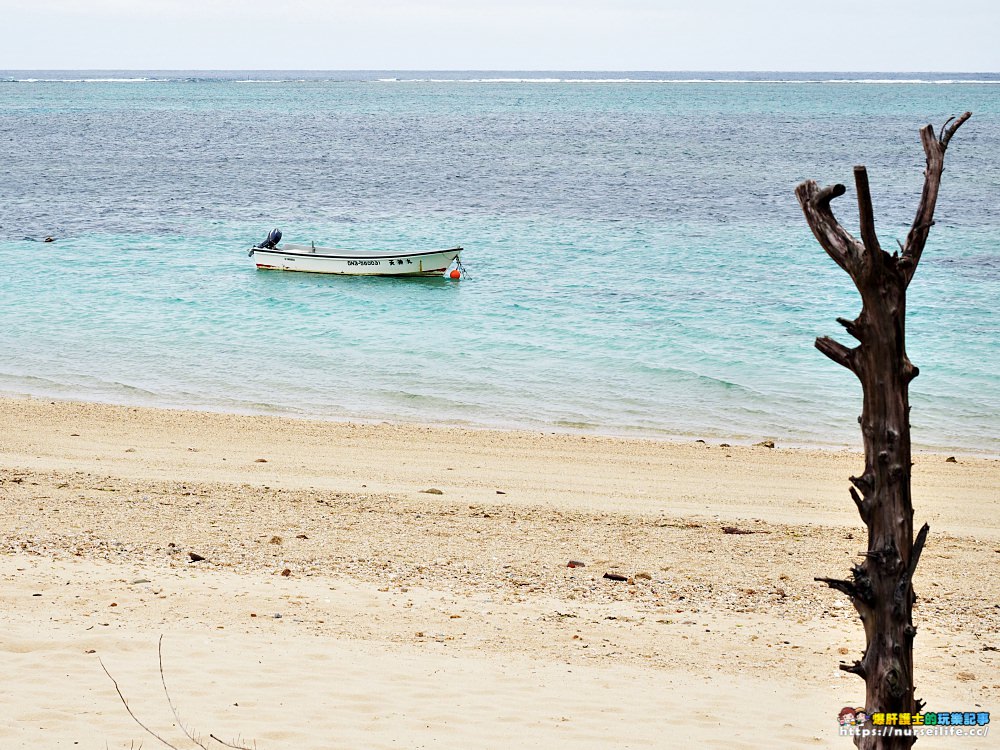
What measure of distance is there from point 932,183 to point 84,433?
13.8m

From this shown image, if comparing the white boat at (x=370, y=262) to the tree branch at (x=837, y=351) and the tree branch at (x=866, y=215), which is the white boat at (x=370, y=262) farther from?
the tree branch at (x=866, y=215)

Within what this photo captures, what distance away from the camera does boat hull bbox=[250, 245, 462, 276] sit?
3083 centimetres

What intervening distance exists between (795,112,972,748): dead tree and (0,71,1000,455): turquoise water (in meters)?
13.0

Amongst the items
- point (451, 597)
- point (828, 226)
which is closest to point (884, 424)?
point (828, 226)

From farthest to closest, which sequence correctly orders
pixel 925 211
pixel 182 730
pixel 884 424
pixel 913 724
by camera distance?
pixel 182 730 < pixel 913 724 < pixel 884 424 < pixel 925 211

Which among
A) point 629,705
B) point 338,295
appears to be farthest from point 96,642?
point 338,295

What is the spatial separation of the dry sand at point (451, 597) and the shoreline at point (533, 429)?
69.8 inches

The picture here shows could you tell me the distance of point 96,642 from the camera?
301 inches

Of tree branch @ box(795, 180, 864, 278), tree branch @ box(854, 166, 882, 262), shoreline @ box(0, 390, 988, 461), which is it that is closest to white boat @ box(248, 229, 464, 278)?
shoreline @ box(0, 390, 988, 461)

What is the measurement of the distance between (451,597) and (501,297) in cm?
2011

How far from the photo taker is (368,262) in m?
30.9

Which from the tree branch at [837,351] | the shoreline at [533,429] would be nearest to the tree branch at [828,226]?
the tree branch at [837,351]

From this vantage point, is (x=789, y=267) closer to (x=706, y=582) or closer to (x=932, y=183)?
(x=706, y=582)

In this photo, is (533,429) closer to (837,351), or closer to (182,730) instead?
(182,730)
